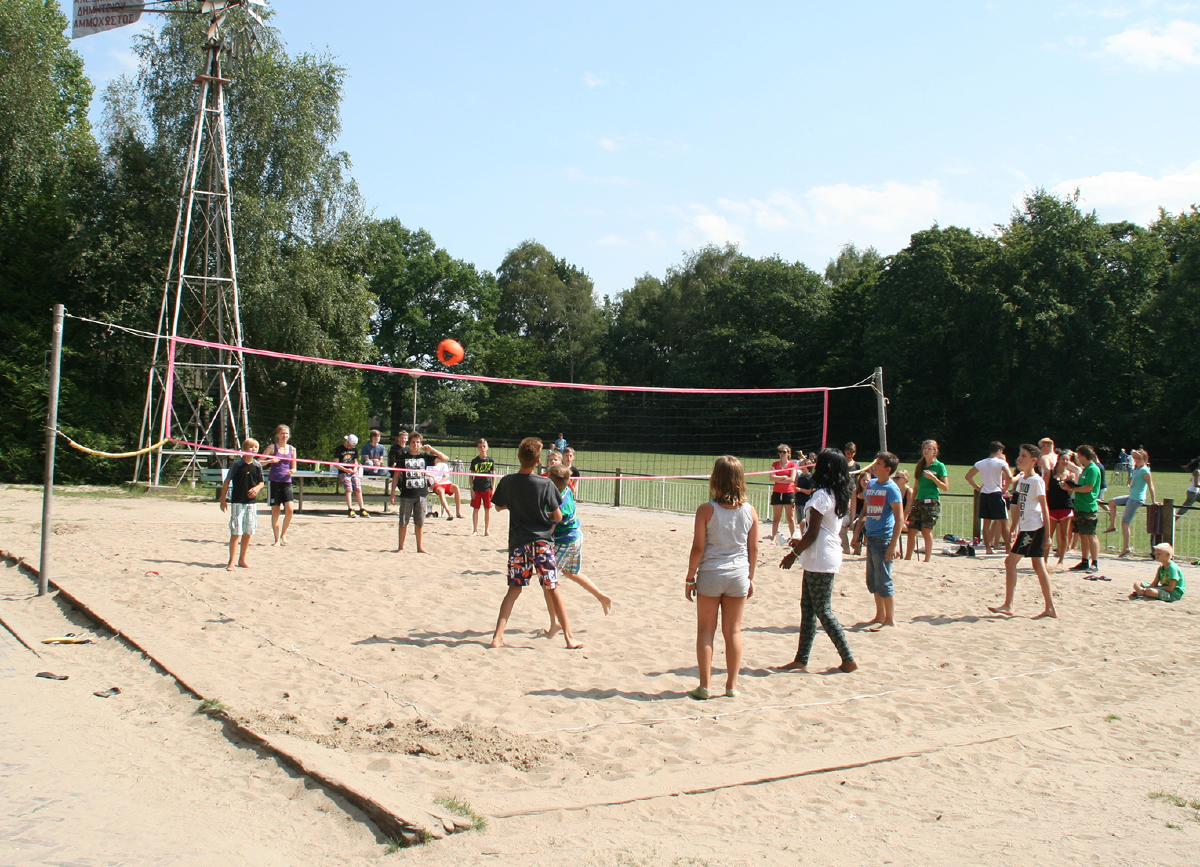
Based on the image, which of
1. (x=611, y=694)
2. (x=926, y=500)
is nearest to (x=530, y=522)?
(x=611, y=694)

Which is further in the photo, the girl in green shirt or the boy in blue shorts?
the girl in green shirt

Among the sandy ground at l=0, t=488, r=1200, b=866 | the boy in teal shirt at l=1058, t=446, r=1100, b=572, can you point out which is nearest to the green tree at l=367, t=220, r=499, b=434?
the boy in teal shirt at l=1058, t=446, r=1100, b=572

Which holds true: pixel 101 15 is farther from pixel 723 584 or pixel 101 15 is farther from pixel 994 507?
pixel 994 507

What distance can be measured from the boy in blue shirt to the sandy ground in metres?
0.23

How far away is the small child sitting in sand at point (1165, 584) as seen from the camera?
872 centimetres

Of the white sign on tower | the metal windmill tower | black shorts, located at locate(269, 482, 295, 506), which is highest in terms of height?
the white sign on tower

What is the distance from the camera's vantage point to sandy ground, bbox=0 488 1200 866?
3.38 m

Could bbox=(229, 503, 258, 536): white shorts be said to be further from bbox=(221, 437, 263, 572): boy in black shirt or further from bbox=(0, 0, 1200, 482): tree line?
bbox=(0, 0, 1200, 482): tree line

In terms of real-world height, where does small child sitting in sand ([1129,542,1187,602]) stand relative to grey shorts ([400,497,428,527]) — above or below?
below

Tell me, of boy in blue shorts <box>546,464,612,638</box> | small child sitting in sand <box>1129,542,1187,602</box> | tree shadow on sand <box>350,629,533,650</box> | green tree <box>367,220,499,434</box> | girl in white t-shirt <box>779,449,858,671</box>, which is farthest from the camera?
green tree <box>367,220,499,434</box>

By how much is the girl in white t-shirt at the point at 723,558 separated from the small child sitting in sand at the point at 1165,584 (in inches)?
230

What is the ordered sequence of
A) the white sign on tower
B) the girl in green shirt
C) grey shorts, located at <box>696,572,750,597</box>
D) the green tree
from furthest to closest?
the green tree < the white sign on tower < the girl in green shirt < grey shorts, located at <box>696,572,750,597</box>

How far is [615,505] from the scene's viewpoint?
62.4 feet

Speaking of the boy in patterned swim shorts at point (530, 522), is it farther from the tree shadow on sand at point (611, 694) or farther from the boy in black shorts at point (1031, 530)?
the boy in black shorts at point (1031, 530)
